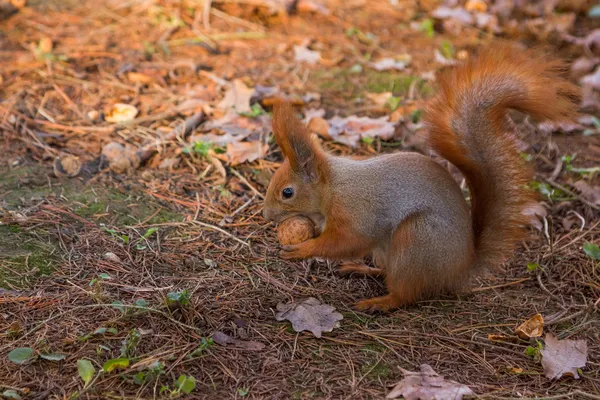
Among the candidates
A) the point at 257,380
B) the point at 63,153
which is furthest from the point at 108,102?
the point at 257,380

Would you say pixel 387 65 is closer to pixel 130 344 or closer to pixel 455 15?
pixel 455 15

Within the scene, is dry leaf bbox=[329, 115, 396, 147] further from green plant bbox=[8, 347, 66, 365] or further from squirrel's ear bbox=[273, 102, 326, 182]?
green plant bbox=[8, 347, 66, 365]

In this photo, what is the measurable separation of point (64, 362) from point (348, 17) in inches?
168

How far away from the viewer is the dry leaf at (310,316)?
2309mm

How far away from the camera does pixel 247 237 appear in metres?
2.86

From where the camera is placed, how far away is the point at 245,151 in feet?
11.0

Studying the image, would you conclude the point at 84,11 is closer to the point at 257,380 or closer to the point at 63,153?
the point at 63,153

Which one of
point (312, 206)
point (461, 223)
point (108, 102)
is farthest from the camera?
point (108, 102)

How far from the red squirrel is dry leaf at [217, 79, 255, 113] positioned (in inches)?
43.1

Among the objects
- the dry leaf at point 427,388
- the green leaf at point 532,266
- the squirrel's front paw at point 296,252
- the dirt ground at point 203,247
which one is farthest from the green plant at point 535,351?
the squirrel's front paw at point 296,252

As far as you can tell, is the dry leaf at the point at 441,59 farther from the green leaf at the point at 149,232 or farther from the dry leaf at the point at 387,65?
the green leaf at the point at 149,232

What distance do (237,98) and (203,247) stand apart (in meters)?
1.32

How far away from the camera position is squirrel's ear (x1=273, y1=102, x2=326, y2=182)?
2.49 m

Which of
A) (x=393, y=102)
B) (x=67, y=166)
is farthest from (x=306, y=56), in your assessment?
(x=67, y=166)
